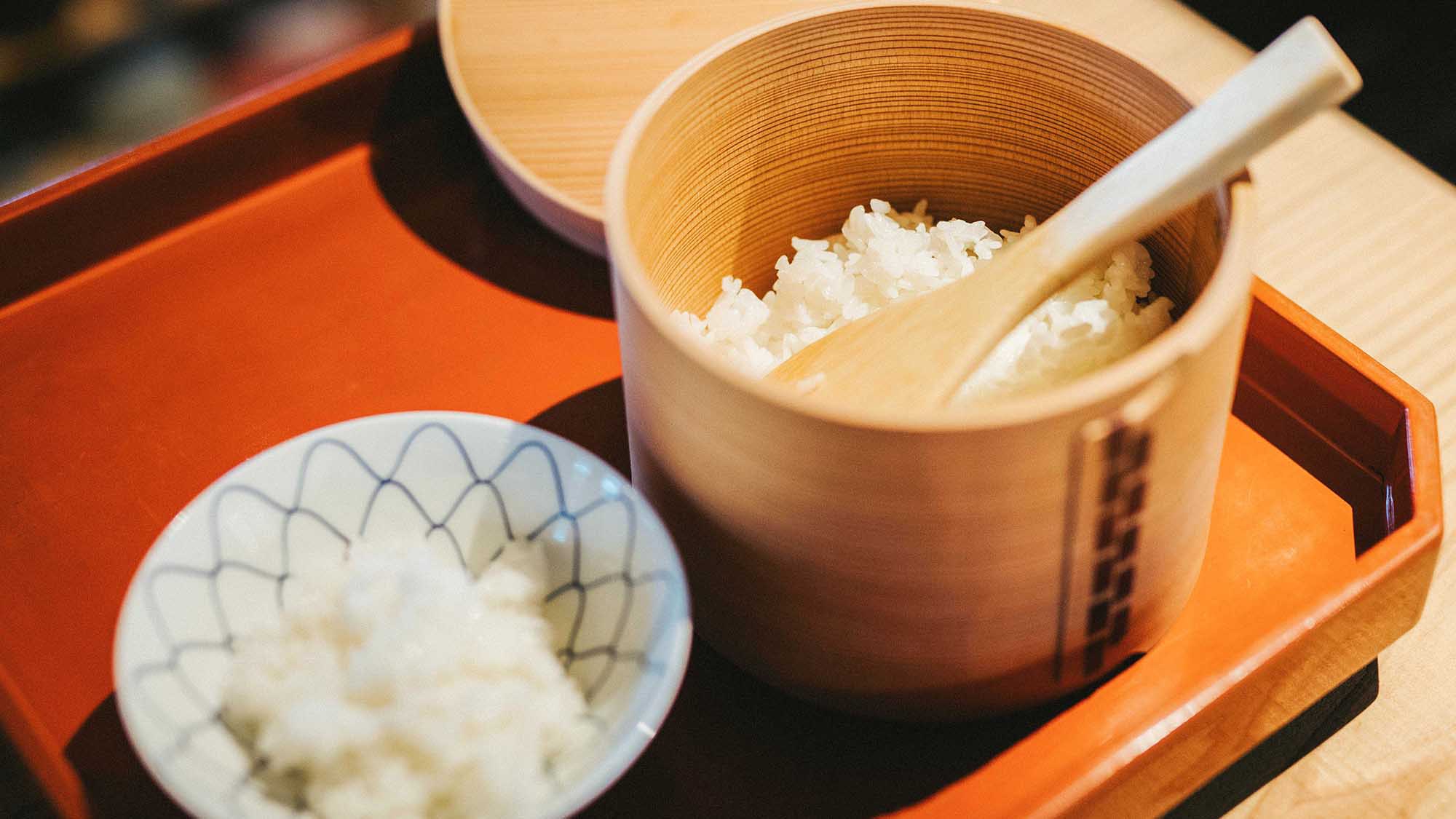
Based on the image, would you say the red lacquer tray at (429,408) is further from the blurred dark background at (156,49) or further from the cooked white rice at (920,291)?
the blurred dark background at (156,49)

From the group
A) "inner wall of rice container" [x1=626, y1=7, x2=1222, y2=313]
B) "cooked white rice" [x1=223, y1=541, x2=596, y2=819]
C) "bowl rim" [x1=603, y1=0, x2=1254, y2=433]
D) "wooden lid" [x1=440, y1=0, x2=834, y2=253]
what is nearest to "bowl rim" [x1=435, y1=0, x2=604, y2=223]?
"wooden lid" [x1=440, y1=0, x2=834, y2=253]

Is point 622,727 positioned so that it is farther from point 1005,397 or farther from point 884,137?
point 884,137

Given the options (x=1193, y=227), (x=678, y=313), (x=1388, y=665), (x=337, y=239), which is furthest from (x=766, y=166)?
(x=1388, y=665)

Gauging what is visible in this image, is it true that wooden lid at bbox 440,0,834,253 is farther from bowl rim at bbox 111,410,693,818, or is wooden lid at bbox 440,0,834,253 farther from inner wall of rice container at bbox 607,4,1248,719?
bowl rim at bbox 111,410,693,818

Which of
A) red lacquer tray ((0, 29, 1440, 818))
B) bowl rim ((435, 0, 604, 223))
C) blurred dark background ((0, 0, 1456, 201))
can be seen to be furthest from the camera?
blurred dark background ((0, 0, 1456, 201))

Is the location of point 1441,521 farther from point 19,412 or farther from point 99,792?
point 19,412

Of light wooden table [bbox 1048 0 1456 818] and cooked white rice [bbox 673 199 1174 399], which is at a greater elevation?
cooked white rice [bbox 673 199 1174 399]
